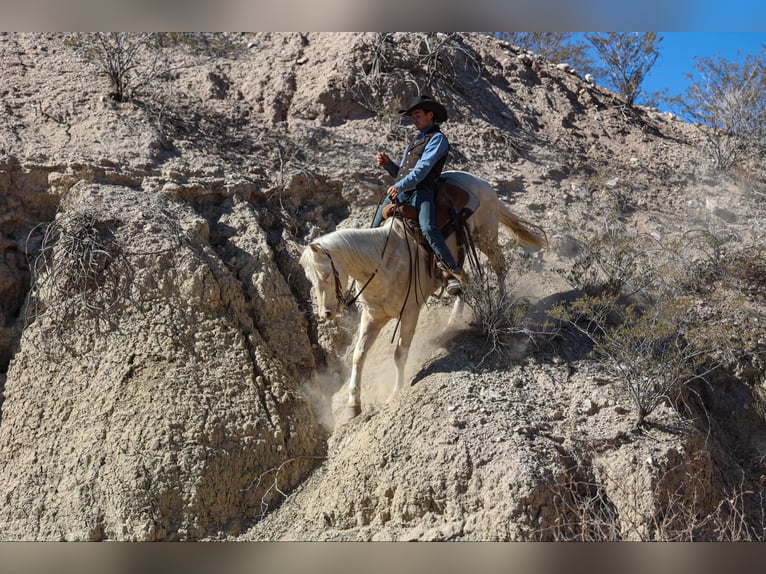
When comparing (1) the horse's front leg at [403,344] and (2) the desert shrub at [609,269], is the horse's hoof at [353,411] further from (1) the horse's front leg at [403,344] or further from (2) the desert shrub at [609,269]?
(2) the desert shrub at [609,269]

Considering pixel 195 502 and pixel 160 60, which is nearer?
pixel 195 502

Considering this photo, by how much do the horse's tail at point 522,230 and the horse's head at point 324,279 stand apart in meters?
2.69

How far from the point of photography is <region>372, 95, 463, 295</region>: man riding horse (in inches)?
286

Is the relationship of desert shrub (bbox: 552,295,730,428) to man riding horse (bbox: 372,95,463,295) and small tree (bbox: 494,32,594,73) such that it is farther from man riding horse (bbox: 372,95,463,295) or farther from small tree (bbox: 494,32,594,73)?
small tree (bbox: 494,32,594,73)

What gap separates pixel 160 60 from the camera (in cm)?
1095

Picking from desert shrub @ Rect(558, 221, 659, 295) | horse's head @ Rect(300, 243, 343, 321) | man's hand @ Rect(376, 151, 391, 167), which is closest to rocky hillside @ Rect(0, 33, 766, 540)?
desert shrub @ Rect(558, 221, 659, 295)

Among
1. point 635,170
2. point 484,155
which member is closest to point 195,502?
point 484,155

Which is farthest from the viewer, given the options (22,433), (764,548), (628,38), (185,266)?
(628,38)

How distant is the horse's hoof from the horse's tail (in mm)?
2873

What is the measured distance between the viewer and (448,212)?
7.68 meters

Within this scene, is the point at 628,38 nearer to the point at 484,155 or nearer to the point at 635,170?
the point at 635,170

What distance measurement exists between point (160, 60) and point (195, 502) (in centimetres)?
711

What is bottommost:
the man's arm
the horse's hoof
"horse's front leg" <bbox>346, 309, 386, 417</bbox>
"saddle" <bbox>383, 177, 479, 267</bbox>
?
the horse's hoof

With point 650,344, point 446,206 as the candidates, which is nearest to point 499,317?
point 446,206
